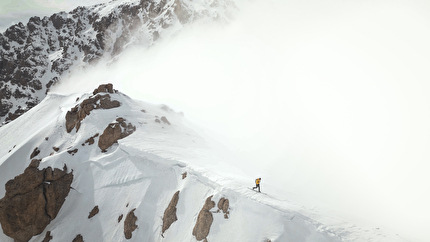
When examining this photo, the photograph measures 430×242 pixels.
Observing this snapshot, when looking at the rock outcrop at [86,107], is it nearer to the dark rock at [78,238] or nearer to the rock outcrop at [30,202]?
the rock outcrop at [30,202]

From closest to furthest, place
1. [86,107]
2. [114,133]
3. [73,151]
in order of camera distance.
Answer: [73,151] → [114,133] → [86,107]

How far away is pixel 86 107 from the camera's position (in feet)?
111

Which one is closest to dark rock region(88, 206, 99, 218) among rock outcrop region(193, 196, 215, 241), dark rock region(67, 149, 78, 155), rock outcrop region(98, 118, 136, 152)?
rock outcrop region(98, 118, 136, 152)

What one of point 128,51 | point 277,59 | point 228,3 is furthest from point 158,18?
point 277,59

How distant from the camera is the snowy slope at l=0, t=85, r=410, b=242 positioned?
43.3 ft

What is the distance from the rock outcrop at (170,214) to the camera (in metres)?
18.2

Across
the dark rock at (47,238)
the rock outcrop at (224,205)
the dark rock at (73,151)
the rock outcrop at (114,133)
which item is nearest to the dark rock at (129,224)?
the dark rock at (47,238)

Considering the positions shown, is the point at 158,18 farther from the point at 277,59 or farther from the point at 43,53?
the point at 277,59

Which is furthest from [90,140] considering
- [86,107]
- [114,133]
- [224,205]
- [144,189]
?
[224,205]

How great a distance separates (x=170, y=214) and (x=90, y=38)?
19005cm

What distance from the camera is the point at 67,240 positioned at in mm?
20672

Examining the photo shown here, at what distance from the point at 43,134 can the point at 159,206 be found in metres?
30.8

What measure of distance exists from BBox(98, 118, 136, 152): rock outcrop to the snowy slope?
105cm

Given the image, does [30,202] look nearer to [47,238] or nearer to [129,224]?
[47,238]
